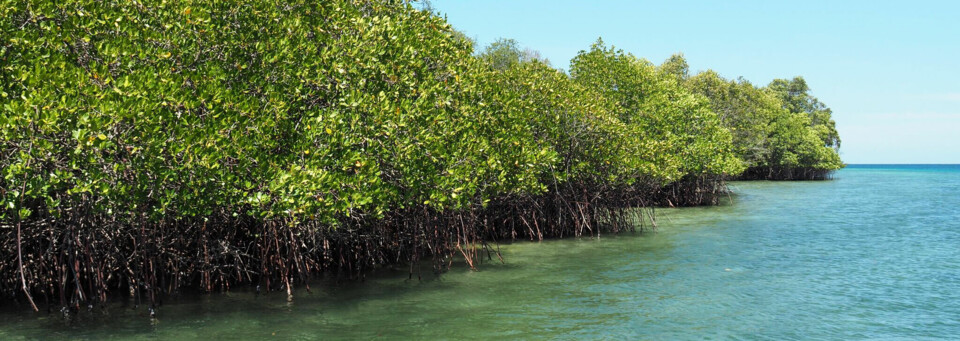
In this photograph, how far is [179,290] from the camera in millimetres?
11625

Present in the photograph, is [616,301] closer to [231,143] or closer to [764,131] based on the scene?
[231,143]

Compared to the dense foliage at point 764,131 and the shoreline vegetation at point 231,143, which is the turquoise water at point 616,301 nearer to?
the shoreline vegetation at point 231,143

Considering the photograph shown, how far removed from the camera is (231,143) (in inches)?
382

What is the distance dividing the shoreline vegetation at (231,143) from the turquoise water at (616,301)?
2.20ft

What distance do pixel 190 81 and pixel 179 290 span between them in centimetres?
355

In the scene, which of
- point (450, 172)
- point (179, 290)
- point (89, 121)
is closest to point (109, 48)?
point (89, 121)

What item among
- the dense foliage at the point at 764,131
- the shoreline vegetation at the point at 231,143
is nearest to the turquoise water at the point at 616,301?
the shoreline vegetation at the point at 231,143

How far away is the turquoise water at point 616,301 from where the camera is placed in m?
10.0

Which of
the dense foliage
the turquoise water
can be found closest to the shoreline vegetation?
the turquoise water

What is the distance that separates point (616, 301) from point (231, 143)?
6.91 meters

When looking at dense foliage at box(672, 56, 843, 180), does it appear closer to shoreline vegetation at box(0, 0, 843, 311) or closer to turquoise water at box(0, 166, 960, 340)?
turquoise water at box(0, 166, 960, 340)

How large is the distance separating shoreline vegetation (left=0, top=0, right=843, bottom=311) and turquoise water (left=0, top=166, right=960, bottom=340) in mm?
670

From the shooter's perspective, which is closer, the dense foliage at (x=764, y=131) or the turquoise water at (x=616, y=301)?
the turquoise water at (x=616, y=301)

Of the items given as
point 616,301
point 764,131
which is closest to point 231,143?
point 616,301
